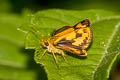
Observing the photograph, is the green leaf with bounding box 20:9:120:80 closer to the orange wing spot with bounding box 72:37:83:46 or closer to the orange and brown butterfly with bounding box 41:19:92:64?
the orange and brown butterfly with bounding box 41:19:92:64

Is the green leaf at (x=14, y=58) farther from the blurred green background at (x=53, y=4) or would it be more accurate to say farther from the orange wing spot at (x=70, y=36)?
the orange wing spot at (x=70, y=36)

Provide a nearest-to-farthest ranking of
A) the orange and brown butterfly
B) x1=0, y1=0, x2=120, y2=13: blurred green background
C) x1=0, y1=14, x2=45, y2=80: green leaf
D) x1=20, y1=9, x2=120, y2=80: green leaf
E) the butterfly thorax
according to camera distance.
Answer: x1=20, y1=9, x2=120, y2=80: green leaf, the orange and brown butterfly, the butterfly thorax, x1=0, y1=14, x2=45, y2=80: green leaf, x1=0, y1=0, x2=120, y2=13: blurred green background

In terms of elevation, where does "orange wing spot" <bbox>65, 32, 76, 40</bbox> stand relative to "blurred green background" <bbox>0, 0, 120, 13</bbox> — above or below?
below

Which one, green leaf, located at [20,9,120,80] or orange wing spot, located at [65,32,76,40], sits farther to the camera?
orange wing spot, located at [65,32,76,40]

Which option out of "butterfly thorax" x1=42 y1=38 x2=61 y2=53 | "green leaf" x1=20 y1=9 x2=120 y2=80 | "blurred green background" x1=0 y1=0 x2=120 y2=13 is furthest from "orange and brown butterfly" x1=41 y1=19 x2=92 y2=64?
"blurred green background" x1=0 y1=0 x2=120 y2=13

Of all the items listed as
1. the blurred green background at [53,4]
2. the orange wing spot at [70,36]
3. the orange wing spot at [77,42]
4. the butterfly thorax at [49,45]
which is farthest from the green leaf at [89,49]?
the blurred green background at [53,4]

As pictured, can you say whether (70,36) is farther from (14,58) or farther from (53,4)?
(53,4)

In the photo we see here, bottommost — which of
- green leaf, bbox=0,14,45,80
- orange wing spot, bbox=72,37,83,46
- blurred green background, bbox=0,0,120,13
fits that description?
green leaf, bbox=0,14,45,80

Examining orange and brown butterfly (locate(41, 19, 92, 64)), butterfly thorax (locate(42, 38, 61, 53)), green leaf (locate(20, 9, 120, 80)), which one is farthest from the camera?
butterfly thorax (locate(42, 38, 61, 53))
